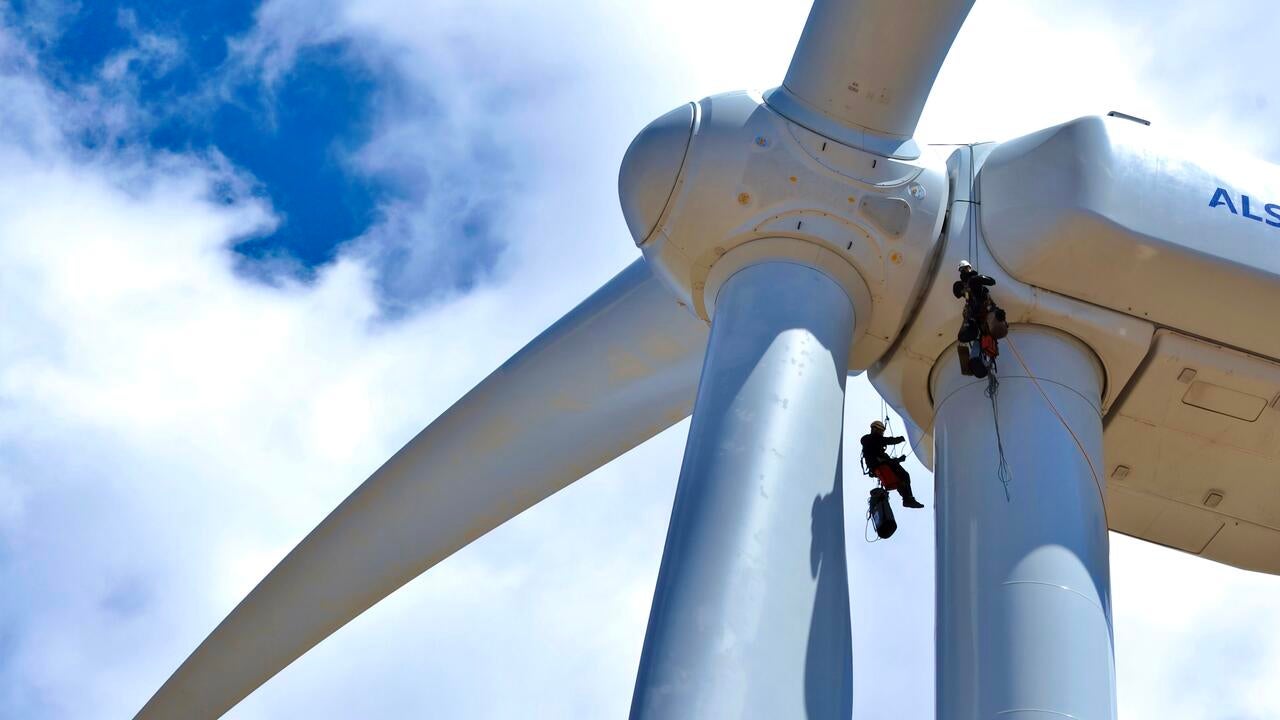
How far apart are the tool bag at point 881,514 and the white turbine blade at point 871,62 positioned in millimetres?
2416

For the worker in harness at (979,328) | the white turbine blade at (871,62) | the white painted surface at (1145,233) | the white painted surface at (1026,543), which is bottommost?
the white painted surface at (1026,543)

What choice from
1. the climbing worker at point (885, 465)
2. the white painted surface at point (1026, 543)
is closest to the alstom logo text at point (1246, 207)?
the white painted surface at point (1026, 543)

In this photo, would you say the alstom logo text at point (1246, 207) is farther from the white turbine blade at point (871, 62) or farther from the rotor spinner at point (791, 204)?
the white turbine blade at point (871, 62)

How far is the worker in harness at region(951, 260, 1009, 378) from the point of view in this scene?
10.0 metres

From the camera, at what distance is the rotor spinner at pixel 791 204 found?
34.8ft

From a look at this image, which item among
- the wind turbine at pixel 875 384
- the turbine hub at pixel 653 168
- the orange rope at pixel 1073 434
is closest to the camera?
the wind turbine at pixel 875 384

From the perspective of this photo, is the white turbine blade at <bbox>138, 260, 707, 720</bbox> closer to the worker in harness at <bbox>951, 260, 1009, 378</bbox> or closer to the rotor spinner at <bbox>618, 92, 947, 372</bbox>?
the rotor spinner at <bbox>618, 92, 947, 372</bbox>

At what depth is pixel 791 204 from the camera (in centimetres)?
1063

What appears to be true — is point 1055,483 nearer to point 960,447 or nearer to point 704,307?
point 960,447

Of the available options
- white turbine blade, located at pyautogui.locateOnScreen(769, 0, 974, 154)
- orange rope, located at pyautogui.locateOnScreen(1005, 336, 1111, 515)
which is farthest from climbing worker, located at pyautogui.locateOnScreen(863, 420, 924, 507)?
white turbine blade, located at pyautogui.locateOnScreen(769, 0, 974, 154)

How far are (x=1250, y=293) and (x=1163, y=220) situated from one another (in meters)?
0.74

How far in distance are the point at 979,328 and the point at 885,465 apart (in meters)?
1.12

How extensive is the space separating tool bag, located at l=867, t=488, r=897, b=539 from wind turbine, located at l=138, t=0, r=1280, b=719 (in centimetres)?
33

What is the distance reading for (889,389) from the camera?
1136 cm
